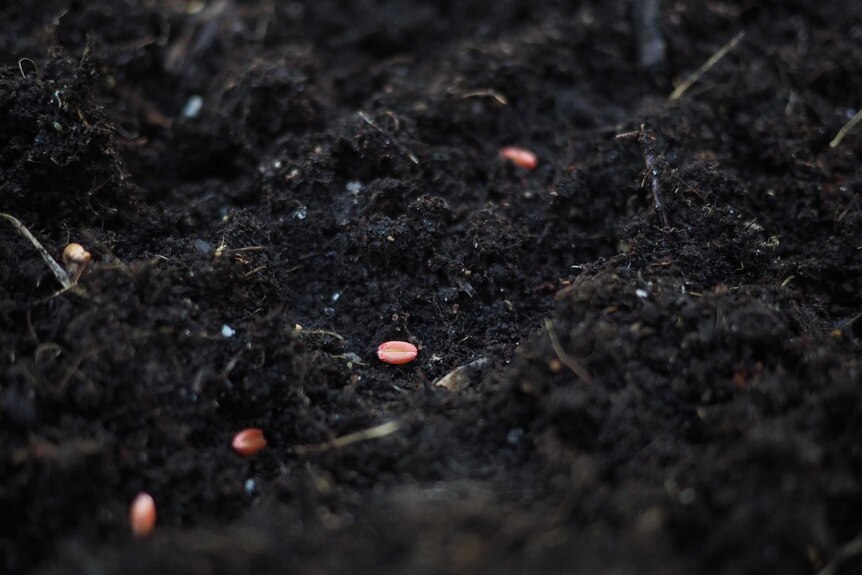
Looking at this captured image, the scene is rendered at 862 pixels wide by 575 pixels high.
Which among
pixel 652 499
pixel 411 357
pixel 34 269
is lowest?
pixel 411 357

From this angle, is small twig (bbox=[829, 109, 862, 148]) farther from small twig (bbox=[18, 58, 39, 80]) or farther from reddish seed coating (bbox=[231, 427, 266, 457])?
small twig (bbox=[18, 58, 39, 80])

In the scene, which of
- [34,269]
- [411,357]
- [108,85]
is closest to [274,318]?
[411,357]

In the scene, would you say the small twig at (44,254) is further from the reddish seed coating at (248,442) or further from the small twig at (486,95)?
the small twig at (486,95)

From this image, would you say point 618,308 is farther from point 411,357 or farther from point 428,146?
point 428,146

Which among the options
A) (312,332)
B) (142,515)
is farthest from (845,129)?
(142,515)

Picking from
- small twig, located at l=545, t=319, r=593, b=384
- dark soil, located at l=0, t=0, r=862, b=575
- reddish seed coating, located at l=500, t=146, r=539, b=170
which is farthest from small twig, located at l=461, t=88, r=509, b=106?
small twig, located at l=545, t=319, r=593, b=384

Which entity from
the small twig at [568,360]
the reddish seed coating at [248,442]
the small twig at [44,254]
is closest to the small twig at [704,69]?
the small twig at [568,360]

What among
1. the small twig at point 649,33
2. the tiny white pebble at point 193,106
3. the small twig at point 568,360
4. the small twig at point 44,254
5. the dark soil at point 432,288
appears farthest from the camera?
the small twig at point 649,33
